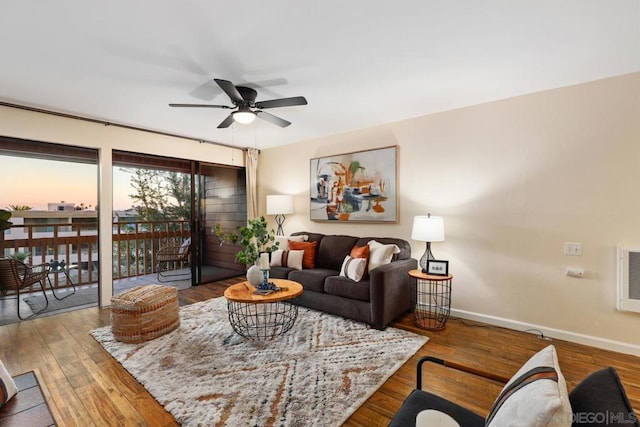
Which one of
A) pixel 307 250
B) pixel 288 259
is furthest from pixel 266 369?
pixel 307 250

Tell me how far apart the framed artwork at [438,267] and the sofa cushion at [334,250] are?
1130mm

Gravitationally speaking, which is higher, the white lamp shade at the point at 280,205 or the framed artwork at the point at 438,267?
the white lamp shade at the point at 280,205

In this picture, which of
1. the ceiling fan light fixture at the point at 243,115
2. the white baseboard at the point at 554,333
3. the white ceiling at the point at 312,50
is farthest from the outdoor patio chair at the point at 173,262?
the white baseboard at the point at 554,333

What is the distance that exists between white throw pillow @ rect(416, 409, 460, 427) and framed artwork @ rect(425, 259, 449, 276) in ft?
7.17

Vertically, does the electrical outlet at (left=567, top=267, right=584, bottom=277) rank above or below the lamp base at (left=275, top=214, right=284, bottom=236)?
below

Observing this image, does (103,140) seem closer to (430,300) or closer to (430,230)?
(430,230)

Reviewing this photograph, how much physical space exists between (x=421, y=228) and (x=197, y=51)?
273 centimetres

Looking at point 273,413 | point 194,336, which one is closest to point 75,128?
point 194,336

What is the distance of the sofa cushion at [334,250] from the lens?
13.5 feet

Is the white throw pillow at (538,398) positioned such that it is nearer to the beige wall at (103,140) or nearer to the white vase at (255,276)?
the white vase at (255,276)

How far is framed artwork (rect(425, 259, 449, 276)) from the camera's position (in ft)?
10.6

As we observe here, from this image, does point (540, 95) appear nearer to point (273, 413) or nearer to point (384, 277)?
point (384, 277)

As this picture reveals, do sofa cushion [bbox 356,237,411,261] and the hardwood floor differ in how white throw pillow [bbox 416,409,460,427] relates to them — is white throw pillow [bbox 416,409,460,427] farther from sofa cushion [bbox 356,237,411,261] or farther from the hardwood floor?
sofa cushion [bbox 356,237,411,261]

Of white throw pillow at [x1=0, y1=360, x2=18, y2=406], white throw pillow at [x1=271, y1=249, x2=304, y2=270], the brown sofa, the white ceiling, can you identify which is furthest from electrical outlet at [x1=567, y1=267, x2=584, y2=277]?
white throw pillow at [x1=0, y1=360, x2=18, y2=406]
